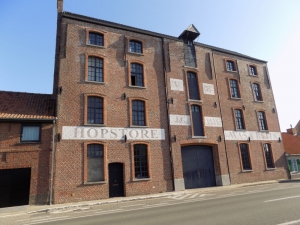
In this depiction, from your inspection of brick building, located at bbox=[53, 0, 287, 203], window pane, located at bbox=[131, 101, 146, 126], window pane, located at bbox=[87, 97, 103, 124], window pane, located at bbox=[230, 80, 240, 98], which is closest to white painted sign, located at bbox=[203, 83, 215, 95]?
brick building, located at bbox=[53, 0, 287, 203]

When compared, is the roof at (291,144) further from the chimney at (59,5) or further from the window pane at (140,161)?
the chimney at (59,5)

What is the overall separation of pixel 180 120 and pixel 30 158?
11.5 metres

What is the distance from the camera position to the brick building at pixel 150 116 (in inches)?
591

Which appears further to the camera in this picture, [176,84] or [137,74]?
[176,84]

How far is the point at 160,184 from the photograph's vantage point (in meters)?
16.4

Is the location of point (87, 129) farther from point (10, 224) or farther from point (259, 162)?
point (259, 162)

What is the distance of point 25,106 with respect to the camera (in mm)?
15195

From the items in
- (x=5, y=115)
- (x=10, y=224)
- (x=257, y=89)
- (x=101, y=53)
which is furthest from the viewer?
(x=257, y=89)

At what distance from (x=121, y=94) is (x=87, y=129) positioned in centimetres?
388

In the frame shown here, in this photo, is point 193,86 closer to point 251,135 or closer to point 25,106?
point 251,135

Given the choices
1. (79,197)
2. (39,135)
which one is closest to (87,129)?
(39,135)

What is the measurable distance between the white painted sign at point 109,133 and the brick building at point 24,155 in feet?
4.41

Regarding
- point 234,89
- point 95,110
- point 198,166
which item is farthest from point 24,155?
point 234,89

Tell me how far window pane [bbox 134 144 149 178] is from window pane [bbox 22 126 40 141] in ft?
22.0
